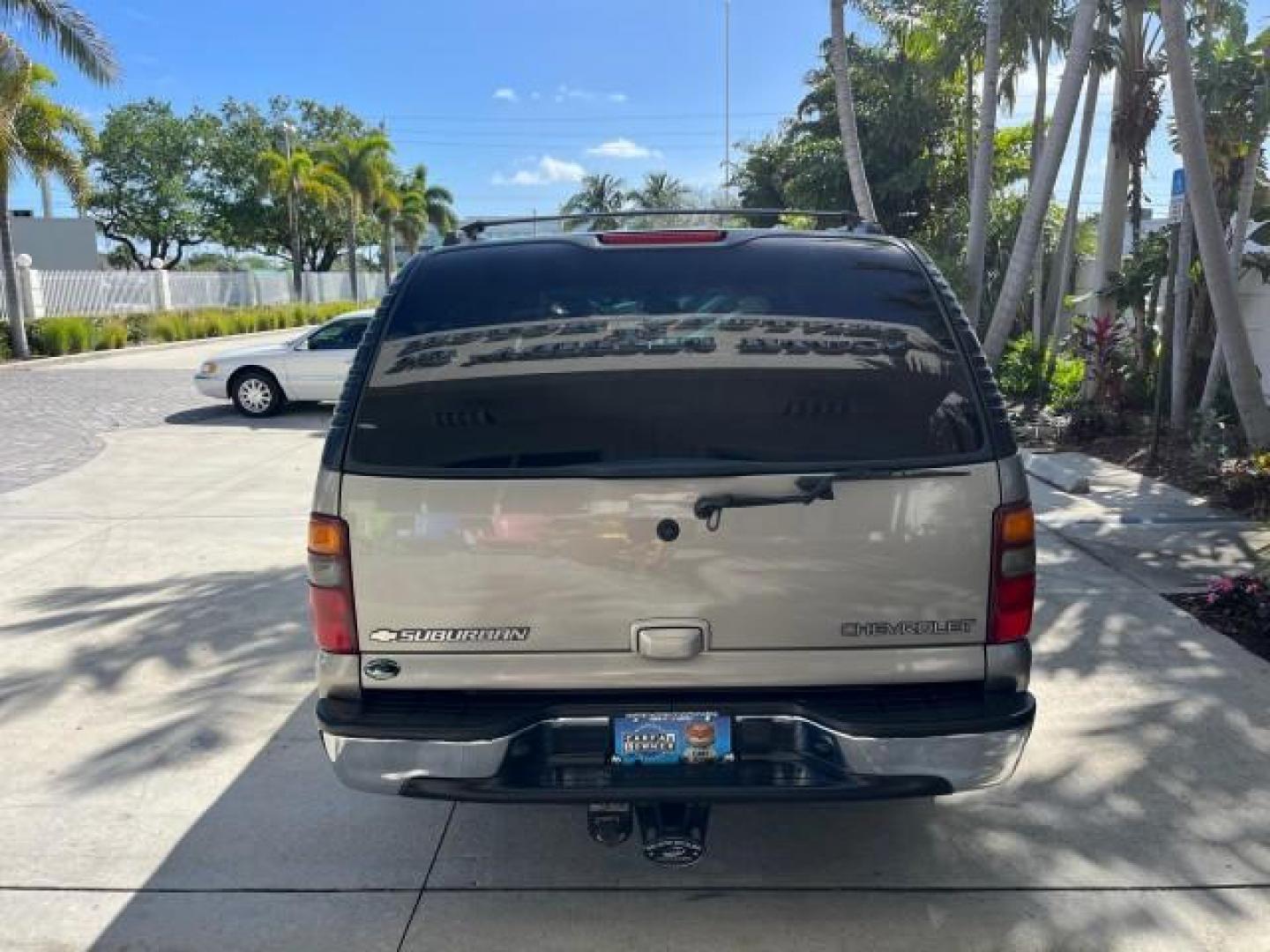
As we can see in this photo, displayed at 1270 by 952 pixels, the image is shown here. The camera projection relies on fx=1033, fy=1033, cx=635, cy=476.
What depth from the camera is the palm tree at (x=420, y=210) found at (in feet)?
198

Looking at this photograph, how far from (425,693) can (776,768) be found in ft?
3.31

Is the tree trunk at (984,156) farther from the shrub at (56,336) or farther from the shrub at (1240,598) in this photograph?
the shrub at (56,336)

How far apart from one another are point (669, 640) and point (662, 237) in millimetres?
1290

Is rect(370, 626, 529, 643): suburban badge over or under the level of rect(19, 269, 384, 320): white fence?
under

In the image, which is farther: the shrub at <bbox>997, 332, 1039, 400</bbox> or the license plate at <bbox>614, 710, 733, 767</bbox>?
the shrub at <bbox>997, 332, 1039, 400</bbox>

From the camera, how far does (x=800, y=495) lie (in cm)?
275

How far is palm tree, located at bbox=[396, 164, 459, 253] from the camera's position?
198 feet

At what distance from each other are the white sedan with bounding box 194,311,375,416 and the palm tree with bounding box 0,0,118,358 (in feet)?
33.4

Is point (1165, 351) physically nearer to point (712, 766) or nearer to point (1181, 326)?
point (1181, 326)

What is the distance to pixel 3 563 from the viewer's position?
7141mm

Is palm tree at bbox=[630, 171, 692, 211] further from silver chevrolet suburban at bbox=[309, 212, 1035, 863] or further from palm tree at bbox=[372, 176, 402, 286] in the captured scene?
silver chevrolet suburban at bbox=[309, 212, 1035, 863]

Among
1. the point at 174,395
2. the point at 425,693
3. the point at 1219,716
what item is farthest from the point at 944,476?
the point at 174,395

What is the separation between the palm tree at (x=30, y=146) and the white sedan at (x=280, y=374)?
414 inches

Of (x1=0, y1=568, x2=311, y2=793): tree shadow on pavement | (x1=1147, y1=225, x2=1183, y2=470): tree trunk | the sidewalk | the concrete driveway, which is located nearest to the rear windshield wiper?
the concrete driveway
